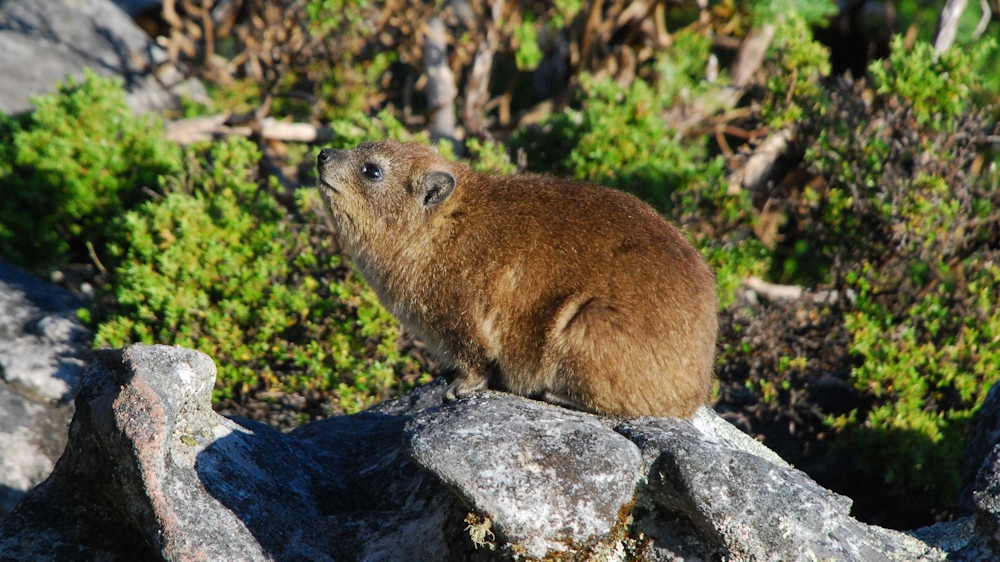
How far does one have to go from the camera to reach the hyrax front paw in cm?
434

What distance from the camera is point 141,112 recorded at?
9430mm

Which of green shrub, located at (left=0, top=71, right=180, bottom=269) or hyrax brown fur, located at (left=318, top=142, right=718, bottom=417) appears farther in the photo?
green shrub, located at (left=0, top=71, right=180, bottom=269)

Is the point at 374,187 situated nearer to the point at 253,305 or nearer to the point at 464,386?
the point at 464,386

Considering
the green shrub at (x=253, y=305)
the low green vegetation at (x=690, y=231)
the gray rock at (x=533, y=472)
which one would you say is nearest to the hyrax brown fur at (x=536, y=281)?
the gray rock at (x=533, y=472)

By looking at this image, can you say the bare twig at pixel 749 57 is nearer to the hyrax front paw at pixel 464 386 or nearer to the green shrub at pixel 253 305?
the green shrub at pixel 253 305

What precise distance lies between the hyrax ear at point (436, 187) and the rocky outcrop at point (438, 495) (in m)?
1.03

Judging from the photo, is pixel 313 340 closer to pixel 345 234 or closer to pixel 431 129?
pixel 345 234

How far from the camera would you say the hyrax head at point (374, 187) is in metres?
4.66

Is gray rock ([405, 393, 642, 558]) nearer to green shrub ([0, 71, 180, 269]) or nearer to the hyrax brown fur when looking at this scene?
the hyrax brown fur

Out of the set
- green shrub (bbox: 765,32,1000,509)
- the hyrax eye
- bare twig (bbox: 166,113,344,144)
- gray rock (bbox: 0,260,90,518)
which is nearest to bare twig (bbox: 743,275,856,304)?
green shrub (bbox: 765,32,1000,509)

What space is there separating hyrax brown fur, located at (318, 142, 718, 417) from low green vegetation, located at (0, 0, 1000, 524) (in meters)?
0.82

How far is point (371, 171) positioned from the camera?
475cm

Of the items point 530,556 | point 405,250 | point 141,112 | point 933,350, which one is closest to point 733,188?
point 933,350

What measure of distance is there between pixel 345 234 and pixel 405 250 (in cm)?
41
